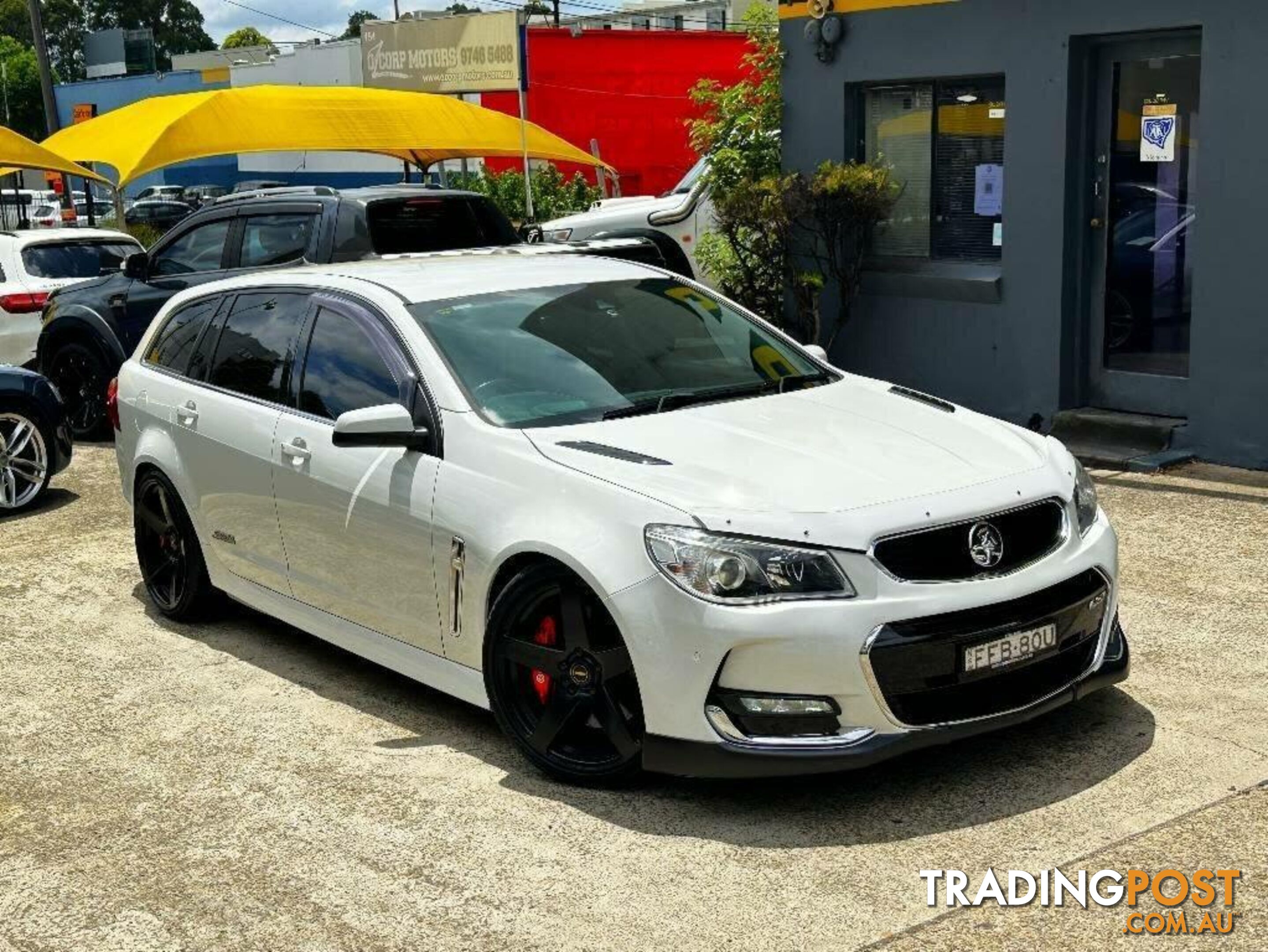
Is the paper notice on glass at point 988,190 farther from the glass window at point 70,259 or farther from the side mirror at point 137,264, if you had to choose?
the glass window at point 70,259

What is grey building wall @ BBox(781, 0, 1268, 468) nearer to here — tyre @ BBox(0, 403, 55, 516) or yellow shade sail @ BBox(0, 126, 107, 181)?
tyre @ BBox(0, 403, 55, 516)

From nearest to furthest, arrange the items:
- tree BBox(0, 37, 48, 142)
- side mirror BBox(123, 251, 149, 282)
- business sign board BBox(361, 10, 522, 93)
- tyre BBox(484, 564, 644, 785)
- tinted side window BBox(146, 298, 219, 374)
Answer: tyre BBox(484, 564, 644, 785), tinted side window BBox(146, 298, 219, 374), side mirror BBox(123, 251, 149, 282), business sign board BBox(361, 10, 522, 93), tree BBox(0, 37, 48, 142)

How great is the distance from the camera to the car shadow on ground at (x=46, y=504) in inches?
407

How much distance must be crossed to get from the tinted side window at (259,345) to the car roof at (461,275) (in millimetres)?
92

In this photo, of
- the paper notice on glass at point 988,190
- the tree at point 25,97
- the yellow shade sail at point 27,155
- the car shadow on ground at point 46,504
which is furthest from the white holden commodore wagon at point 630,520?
Result: the tree at point 25,97

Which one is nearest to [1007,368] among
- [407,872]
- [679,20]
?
[407,872]

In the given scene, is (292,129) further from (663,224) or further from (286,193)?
(286,193)

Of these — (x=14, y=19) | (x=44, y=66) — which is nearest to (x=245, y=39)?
(x=14, y=19)

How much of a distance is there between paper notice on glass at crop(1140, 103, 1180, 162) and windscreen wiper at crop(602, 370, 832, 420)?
4778 mm

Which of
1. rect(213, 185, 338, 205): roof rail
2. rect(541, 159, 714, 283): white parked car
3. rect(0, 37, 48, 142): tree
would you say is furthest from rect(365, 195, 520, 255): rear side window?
rect(0, 37, 48, 142): tree

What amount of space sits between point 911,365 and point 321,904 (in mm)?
8210

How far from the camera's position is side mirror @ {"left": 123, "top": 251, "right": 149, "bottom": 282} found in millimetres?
12578

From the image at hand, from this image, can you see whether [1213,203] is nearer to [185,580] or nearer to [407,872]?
[185,580]

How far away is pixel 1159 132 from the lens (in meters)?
10.4
